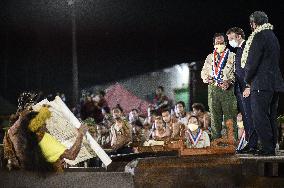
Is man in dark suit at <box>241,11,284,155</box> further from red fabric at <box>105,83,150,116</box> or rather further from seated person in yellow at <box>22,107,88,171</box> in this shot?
red fabric at <box>105,83,150,116</box>

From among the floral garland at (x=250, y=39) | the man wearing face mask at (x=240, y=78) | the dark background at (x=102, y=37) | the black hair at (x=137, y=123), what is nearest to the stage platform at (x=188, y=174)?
the man wearing face mask at (x=240, y=78)

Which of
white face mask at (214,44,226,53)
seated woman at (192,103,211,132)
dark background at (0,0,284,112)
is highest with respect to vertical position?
dark background at (0,0,284,112)

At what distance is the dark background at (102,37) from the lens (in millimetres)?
16672

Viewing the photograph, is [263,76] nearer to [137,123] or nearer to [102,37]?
[137,123]

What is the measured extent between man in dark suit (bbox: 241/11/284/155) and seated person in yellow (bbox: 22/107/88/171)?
2206 mm

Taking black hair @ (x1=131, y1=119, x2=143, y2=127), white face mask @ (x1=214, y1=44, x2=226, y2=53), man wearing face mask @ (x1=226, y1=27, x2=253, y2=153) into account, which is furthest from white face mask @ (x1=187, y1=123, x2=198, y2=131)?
black hair @ (x1=131, y1=119, x2=143, y2=127)

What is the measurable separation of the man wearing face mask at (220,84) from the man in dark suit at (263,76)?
4.88ft

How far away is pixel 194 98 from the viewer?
14.7 meters

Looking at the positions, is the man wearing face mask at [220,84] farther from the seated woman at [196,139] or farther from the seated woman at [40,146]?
the seated woman at [40,146]

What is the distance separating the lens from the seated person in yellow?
5773mm

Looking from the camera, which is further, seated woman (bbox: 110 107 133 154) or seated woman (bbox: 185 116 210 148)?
seated woman (bbox: 110 107 133 154)

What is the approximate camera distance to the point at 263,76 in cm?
585

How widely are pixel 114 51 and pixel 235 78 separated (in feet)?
44.6

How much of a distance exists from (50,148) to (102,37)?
1529 cm
